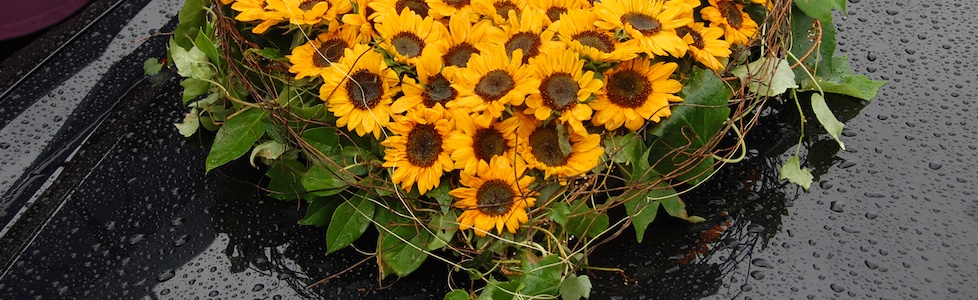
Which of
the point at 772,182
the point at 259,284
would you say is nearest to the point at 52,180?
the point at 259,284

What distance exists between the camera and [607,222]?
1036 mm

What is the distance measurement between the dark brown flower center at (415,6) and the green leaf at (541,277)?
32 cm

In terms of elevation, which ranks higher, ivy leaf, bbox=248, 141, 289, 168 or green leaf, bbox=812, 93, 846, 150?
green leaf, bbox=812, 93, 846, 150

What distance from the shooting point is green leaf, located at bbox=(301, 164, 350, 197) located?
1050 millimetres

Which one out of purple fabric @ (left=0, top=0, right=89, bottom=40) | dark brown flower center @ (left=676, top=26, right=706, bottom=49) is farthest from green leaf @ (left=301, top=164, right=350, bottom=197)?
purple fabric @ (left=0, top=0, right=89, bottom=40)

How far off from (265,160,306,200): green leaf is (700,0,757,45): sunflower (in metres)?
0.53

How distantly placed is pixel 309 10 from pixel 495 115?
271 mm

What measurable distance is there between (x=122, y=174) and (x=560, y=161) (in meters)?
0.67

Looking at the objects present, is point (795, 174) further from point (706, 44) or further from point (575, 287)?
point (575, 287)

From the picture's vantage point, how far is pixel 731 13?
1101 millimetres

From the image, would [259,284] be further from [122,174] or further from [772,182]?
[772,182]

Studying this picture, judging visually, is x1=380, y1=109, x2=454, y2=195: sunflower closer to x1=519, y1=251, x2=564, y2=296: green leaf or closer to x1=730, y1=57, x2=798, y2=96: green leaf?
x1=519, y1=251, x2=564, y2=296: green leaf

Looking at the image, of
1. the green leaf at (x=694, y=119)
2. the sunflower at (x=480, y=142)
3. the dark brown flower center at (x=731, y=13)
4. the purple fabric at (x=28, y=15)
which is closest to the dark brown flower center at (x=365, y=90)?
the sunflower at (x=480, y=142)

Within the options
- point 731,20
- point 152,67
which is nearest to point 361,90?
point 731,20
